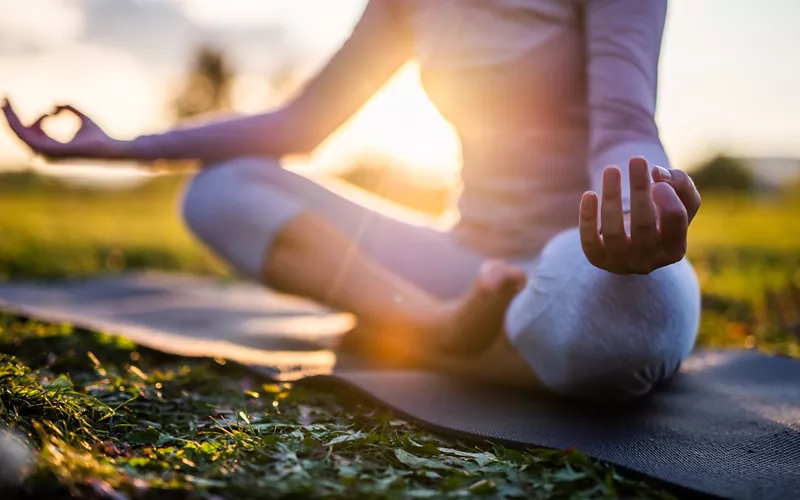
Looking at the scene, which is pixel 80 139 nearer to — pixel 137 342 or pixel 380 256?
pixel 137 342

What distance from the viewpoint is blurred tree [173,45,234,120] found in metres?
25.3

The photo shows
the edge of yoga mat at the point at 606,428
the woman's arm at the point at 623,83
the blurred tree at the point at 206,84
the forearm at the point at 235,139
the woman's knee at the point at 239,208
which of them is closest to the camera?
the edge of yoga mat at the point at 606,428

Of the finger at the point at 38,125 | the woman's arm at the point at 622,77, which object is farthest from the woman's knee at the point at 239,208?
the woman's arm at the point at 622,77

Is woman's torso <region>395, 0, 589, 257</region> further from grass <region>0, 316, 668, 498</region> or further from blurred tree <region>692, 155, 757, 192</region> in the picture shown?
blurred tree <region>692, 155, 757, 192</region>

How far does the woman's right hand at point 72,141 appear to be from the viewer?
6.49ft

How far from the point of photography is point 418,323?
1894mm

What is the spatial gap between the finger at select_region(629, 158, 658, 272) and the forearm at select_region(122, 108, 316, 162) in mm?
1488

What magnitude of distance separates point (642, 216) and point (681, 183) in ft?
0.32

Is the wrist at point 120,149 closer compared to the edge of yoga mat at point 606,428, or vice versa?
the edge of yoga mat at point 606,428

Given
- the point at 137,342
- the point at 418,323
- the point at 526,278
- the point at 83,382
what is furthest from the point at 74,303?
the point at 526,278

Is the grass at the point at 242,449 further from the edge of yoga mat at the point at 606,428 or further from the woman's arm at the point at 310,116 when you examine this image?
the woman's arm at the point at 310,116

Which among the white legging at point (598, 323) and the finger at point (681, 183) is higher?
the finger at point (681, 183)

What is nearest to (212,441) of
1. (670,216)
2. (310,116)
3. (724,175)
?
(670,216)

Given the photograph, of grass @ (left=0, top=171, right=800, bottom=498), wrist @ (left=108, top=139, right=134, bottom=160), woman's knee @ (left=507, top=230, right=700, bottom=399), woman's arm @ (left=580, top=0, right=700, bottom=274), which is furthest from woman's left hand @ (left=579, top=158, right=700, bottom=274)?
wrist @ (left=108, top=139, right=134, bottom=160)
